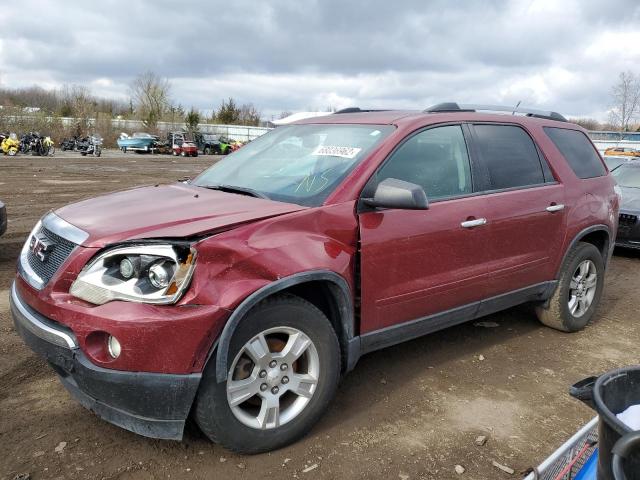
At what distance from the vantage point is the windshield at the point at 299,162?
317cm

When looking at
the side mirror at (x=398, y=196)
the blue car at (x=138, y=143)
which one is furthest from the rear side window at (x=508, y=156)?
the blue car at (x=138, y=143)

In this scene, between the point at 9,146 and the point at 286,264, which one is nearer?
the point at 286,264

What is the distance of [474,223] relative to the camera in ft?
11.7

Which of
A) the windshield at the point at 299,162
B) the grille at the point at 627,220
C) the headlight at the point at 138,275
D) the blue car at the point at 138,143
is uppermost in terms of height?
the blue car at the point at 138,143

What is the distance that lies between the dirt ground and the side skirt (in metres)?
0.42

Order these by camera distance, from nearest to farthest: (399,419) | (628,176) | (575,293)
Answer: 1. (399,419)
2. (575,293)
3. (628,176)

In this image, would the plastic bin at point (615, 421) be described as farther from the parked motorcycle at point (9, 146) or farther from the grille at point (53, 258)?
the parked motorcycle at point (9, 146)

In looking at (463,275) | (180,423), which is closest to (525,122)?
(463,275)

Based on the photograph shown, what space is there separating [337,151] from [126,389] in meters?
1.85

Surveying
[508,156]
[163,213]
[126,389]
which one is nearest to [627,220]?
[508,156]

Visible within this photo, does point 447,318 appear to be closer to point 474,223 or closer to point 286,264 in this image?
point 474,223

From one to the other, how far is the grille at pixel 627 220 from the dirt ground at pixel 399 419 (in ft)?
11.7

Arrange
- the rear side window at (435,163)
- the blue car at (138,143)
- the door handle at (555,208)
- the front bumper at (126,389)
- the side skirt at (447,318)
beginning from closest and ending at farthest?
the front bumper at (126,389) < the side skirt at (447,318) < the rear side window at (435,163) < the door handle at (555,208) < the blue car at (138,143)

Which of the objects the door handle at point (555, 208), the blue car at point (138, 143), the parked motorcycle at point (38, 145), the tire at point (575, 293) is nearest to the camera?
the door handle at point (555, 208)
